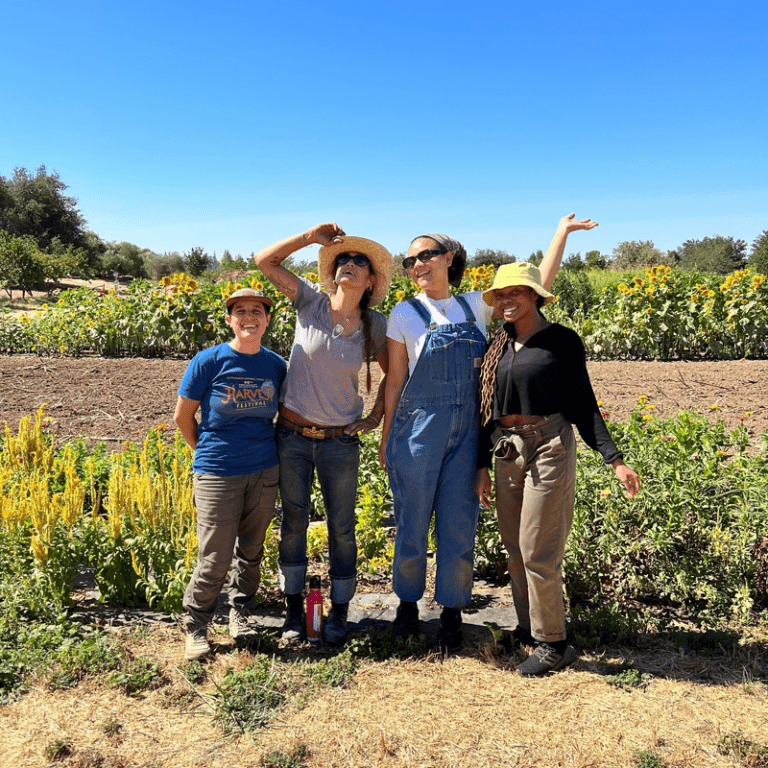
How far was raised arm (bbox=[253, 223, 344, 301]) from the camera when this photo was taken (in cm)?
299

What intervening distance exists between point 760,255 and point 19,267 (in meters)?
32.0

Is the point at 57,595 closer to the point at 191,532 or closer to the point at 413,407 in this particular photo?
the point at 191,532

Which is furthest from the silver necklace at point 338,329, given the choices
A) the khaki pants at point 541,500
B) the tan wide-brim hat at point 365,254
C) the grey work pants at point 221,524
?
the khaki pants at point 541,500

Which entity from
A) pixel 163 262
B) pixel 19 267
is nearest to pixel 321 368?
pixel 19 267

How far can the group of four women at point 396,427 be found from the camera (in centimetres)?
281

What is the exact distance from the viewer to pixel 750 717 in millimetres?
2559

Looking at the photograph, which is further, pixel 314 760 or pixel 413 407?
pixel 413 407

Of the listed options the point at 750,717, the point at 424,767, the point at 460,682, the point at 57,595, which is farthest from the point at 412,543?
the point at 57,595

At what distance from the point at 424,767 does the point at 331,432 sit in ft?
4.51

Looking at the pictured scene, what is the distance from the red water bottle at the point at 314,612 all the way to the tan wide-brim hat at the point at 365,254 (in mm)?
1375

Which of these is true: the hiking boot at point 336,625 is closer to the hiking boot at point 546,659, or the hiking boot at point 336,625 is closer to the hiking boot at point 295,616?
the hiking boot at point 295,616

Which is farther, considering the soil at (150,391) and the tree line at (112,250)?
the tree line at (112,250)

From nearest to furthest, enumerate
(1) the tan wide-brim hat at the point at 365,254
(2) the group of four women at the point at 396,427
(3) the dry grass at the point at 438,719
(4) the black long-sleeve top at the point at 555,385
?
1. (3) the dry grass at the point at 438,719
2. (4) the black long-sleeve top at the point at 555,385
3. (2) the group of four women at the point at 396,427
4. (1) the tan wide-brim hat at the point at 365,254

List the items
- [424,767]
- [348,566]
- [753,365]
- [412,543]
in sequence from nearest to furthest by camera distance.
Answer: [424,767] → [412,543] → [348,566] → [753,365]
